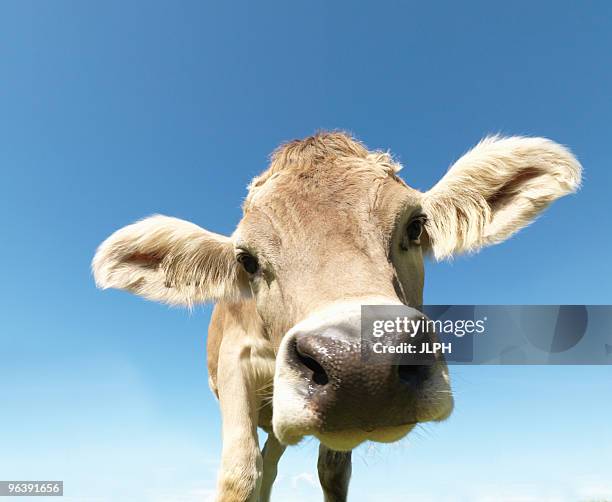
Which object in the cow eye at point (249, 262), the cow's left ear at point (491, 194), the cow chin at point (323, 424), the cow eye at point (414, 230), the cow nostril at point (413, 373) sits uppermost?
the cow's left ear at point (491, 194)

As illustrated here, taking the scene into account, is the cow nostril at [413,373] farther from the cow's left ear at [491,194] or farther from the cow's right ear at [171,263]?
the cow's right ear at [171,263]

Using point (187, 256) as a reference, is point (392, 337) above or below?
below

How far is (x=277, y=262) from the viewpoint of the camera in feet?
12.3

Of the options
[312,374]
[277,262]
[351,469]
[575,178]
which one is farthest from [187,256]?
[351,469]

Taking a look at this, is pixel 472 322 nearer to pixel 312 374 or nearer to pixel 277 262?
pixel 277 262

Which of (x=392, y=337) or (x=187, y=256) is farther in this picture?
(x=187, y=256)

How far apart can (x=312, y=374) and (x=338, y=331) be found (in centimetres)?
32

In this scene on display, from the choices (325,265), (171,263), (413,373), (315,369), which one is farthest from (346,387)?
(171,263)

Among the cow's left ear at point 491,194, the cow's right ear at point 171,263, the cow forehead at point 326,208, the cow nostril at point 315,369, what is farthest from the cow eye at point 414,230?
the cow's right ear at point 171,263

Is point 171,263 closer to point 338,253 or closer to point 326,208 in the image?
point 326,208

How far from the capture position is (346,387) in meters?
2.56

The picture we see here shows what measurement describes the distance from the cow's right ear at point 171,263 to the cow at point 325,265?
0.01 m

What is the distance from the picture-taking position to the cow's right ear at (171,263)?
487 centimetres

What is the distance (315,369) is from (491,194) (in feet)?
9.42
